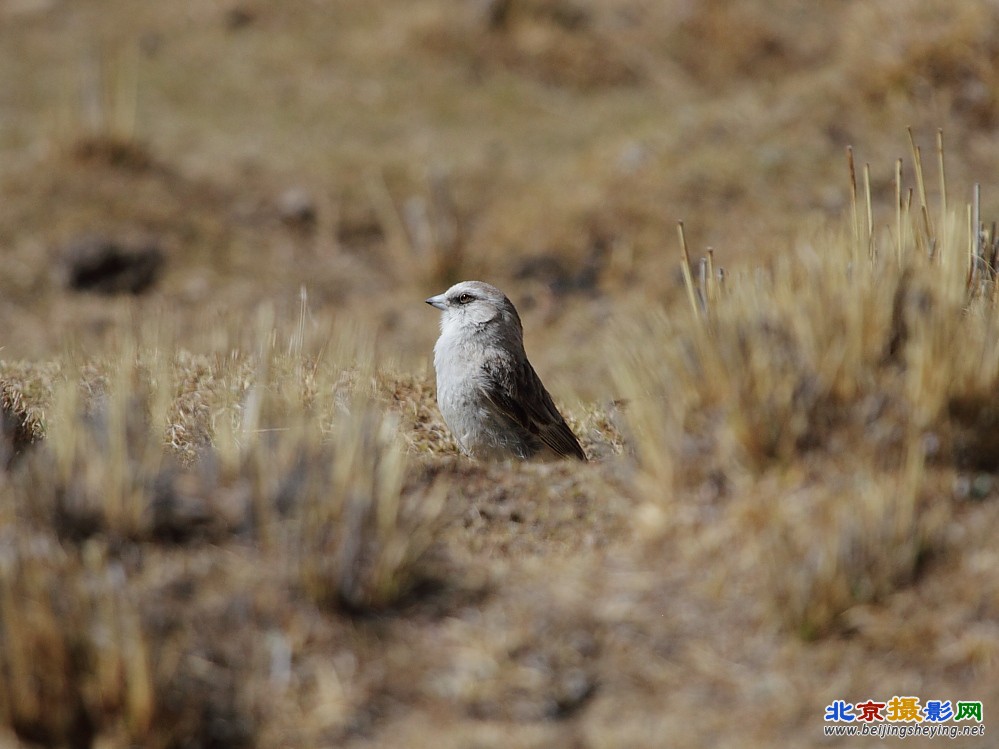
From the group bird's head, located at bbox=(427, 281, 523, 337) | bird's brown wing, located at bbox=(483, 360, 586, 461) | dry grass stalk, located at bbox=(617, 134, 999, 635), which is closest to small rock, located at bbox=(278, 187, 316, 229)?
bird's head, located at bbox=(427, 281, 523, 337)

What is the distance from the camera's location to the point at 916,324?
15.6 feet

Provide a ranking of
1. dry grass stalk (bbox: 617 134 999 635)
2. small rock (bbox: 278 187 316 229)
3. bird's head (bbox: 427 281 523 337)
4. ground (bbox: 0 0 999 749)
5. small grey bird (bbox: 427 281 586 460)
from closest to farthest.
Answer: ground (bbox: 0 0 999 749) → dry grass stalk (bbox: 617 134 999 635) → small grey bird (bbox: 427 281 586 460) → bird's head (bbox: 427 281 523 337) → small rock (bbox: 278 187 316 229)

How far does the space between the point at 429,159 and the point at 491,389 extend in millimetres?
9320

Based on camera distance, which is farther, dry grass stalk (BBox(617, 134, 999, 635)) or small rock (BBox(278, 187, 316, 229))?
small rock (BBox(278, 187, 316, 229))

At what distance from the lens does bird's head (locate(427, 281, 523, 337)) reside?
682 cm

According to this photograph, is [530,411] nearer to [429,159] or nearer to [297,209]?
[297,209]

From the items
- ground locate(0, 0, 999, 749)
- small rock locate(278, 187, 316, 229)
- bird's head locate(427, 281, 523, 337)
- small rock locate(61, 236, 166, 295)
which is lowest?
ground locate(0, 0, 999, 749)

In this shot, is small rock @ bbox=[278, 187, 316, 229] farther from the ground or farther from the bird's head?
the bird's head

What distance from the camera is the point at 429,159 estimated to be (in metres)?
15.3

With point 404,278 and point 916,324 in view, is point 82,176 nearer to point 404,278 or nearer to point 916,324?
point 404,278

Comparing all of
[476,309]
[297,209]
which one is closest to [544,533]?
[476,309]

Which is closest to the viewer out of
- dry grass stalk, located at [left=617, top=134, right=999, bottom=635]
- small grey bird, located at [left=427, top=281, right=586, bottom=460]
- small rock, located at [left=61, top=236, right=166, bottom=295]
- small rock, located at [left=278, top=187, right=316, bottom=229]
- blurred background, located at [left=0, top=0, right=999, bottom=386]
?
dry grass stalk, located at [left=617, top=134, right=999, bottom=635]

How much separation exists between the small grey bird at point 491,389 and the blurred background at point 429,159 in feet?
11.1

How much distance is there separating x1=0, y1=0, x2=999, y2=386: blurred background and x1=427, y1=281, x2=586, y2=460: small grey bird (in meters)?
3.37
